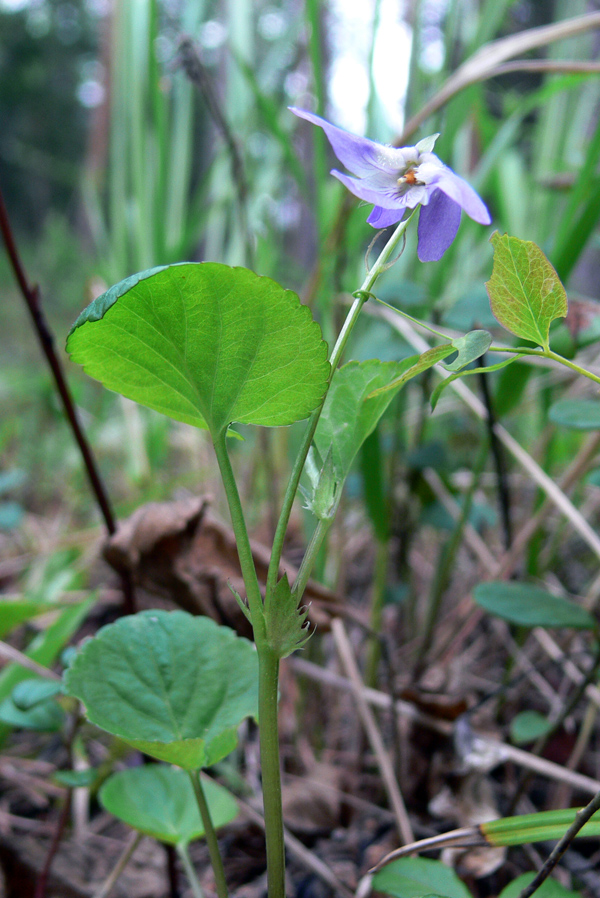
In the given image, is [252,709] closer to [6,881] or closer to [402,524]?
[6,881]

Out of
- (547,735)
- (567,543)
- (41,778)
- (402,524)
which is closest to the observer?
(547,735)

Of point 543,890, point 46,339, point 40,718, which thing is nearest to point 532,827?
point 543,890

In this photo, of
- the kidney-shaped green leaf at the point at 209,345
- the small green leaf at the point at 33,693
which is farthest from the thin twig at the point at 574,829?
the small green leaf at the point at 33,693

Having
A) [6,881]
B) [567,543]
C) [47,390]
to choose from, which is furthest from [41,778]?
[47,390]

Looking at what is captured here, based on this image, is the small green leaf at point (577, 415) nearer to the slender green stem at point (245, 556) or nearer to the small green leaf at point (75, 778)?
the slender green stem at point (245, 556)

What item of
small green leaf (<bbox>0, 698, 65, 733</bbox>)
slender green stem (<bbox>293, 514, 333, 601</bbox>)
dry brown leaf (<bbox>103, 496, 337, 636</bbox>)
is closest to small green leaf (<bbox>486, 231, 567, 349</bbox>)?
slender green stem (<bbox>293, 514, 333, 601</bbox>)

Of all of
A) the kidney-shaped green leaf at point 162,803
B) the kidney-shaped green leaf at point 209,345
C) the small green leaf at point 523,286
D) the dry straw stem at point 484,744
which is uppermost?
the small green leaf at point 523,286

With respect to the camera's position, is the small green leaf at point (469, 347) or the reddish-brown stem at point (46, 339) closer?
the small green leaf at point (469, 347)
